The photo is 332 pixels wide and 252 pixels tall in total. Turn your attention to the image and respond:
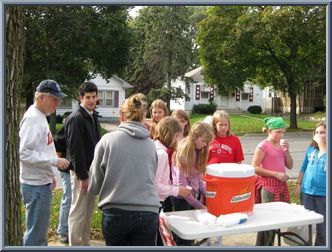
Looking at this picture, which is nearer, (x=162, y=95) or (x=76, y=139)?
(x=76, y=139)

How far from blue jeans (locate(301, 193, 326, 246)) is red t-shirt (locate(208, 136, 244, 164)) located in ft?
2.65

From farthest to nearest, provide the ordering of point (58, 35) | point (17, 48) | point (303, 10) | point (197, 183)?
point (303, 10), point (58, 35), point (197, 183), point (17, 48)

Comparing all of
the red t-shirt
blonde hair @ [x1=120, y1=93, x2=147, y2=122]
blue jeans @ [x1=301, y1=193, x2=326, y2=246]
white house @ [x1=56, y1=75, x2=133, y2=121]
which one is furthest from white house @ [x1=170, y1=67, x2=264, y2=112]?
blonde hair @ [x1=120, y1=93, x2=147, y2=122]

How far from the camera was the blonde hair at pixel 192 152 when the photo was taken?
3.72m

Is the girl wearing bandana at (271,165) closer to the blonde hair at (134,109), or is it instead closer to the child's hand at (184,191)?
the child's hand at (184,191)

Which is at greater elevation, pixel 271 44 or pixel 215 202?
pixel 271 44

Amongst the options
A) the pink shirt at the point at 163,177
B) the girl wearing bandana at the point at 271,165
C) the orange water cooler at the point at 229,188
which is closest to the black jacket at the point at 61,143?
the pink shirt at the point at 163,177

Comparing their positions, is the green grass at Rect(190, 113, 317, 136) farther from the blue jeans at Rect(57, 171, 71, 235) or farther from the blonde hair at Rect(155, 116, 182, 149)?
the blonde hair at Rect(155, 116, 182, 149)

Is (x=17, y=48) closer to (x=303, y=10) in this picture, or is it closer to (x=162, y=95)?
(x=303, y=10)

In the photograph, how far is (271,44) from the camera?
2441cm

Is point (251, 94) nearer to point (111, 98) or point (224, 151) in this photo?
point (111, 98)

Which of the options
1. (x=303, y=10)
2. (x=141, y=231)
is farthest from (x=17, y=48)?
(x=303, y=10)

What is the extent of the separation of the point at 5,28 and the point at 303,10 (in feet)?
68.6

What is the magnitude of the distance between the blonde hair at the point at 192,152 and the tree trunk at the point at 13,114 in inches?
54.0
